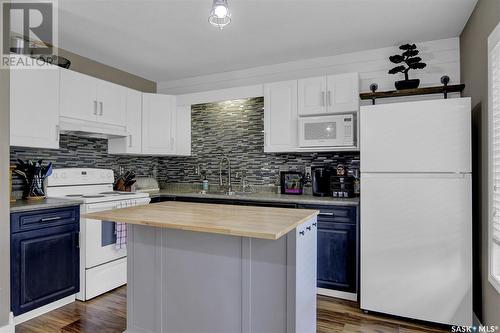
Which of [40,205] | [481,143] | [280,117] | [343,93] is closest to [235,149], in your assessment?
[280,117]

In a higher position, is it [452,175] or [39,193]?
[452,175]

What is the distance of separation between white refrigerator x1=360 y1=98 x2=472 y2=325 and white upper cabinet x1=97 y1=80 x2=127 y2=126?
260 centimetres

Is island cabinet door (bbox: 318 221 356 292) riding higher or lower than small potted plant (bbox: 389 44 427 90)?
lower

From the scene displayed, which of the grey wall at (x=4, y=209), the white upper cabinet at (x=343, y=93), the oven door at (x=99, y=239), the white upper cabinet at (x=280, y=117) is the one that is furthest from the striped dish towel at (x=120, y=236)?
the white upper cabinet at (x=343, y=93)

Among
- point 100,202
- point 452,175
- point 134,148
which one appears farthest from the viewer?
point 134,148

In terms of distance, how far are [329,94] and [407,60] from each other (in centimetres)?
77

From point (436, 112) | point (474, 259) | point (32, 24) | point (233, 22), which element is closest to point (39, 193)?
point (32, 24)

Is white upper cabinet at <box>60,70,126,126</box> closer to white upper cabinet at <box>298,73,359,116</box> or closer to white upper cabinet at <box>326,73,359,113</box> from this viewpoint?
white upper cabinet at <box>298,73,359,116</box>

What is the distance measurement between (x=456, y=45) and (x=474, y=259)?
198 cm

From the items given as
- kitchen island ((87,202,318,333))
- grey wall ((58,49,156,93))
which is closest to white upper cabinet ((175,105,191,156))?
grey wall ((58,49,156,93))

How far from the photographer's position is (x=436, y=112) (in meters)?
2.32

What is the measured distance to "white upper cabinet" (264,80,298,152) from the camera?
3338 millimetres

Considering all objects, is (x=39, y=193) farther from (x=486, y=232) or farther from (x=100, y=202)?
(x=486, y=232)

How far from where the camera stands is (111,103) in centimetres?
339
